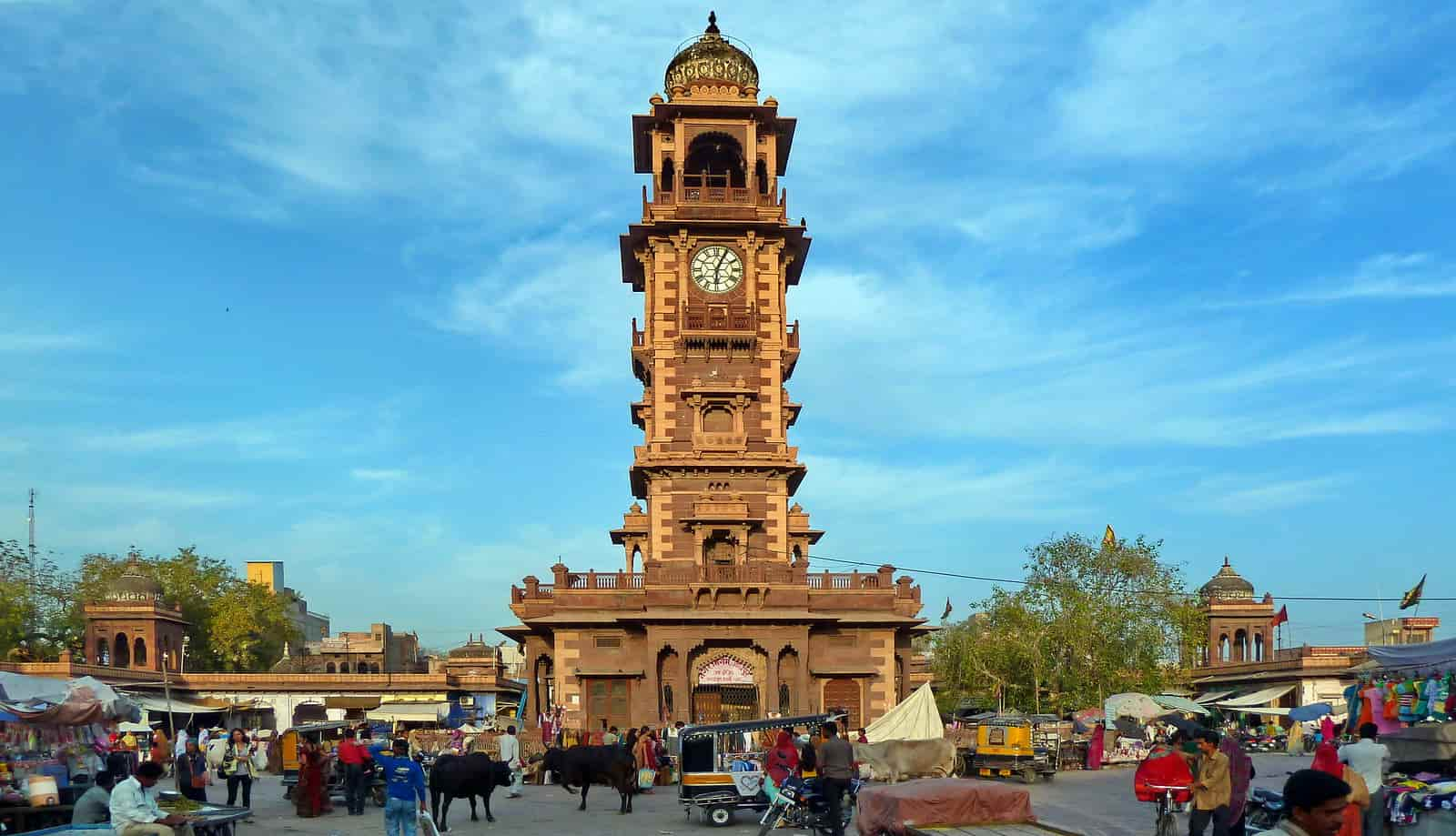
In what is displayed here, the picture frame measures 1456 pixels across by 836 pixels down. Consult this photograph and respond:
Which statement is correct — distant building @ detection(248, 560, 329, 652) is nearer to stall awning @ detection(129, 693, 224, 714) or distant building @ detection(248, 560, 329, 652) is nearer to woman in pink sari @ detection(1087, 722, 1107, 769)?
stall awning @ detection(129, 693, 224, 714)

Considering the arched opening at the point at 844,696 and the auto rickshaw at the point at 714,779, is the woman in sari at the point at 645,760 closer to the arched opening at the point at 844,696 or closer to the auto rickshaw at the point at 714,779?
the auto rickshaw at the point at 714,779

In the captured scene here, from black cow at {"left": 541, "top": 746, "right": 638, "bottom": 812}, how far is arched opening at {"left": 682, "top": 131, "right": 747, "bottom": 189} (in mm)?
27706

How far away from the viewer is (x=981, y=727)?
34.8 meters

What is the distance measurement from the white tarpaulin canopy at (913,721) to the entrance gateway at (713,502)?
410 inches

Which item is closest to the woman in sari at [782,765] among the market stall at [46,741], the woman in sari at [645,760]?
the market stall at [46,741]

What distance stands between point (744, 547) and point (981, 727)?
15.0 metres

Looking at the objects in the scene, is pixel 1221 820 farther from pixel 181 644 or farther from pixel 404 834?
pixel 181 644

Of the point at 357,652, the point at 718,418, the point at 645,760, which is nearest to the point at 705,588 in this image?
the point at 718,418

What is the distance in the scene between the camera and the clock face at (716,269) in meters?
51.6

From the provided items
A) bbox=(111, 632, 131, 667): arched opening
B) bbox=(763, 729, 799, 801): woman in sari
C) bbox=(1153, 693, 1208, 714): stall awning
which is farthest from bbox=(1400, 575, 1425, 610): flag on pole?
bbox=(111, 632, 131, 667): arched opening

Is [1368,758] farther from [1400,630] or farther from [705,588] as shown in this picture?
[1400,630]

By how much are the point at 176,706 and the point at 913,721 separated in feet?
144

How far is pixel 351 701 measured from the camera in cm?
6931

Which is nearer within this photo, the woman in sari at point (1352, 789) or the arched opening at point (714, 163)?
the woman in sari at point (1352, 789)
